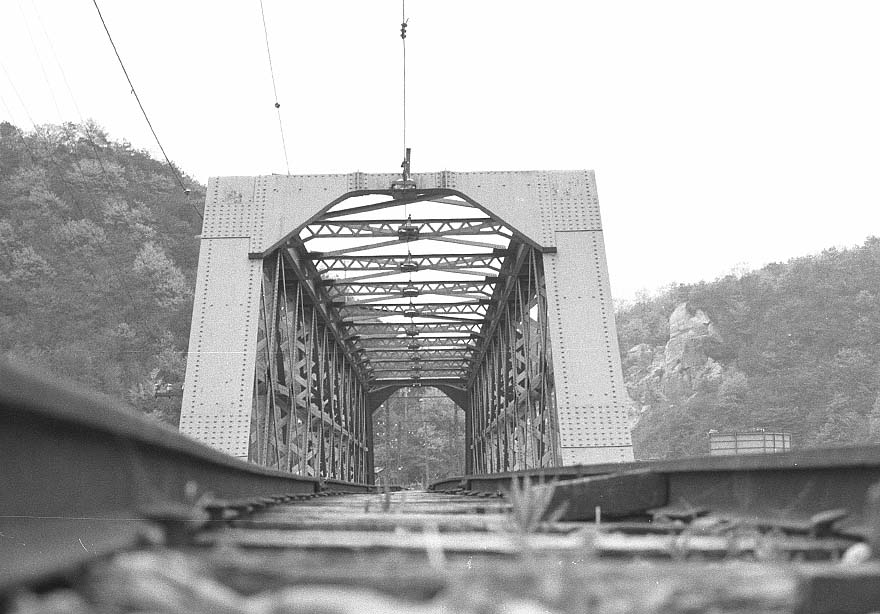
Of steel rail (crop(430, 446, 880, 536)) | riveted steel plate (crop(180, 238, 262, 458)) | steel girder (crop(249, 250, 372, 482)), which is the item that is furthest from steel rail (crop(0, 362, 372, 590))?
steel girder (crop(249, 250, 372, 482))

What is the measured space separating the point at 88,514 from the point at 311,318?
56.0ft

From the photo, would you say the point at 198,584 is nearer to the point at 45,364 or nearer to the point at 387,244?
the point at 387,244

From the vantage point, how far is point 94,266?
4684 cm

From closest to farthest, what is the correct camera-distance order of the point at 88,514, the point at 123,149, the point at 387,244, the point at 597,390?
the point at 88,514 < the point at 597,390 < the point at 387,244 < the point at 123,149

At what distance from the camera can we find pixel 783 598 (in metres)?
1.12

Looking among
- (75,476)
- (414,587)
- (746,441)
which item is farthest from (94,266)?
(414,587)

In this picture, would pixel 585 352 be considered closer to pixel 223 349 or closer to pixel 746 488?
pixel 223 349

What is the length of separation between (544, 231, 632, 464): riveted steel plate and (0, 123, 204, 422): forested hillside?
3336 cm

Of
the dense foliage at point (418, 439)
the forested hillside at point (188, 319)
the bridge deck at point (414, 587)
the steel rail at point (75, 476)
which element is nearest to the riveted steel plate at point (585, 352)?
the steel rail at point (75, 476)

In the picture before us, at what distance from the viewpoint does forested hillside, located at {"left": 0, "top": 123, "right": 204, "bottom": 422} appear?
42.1 metres

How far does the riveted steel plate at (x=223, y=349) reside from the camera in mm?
10242

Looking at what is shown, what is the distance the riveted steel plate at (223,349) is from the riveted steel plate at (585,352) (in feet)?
12.3

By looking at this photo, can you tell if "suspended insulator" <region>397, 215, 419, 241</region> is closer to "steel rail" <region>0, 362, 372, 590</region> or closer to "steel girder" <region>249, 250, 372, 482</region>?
"steel girder" <region>249, 250, 372, 482</region>

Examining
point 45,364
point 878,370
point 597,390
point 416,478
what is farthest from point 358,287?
point 878,370
